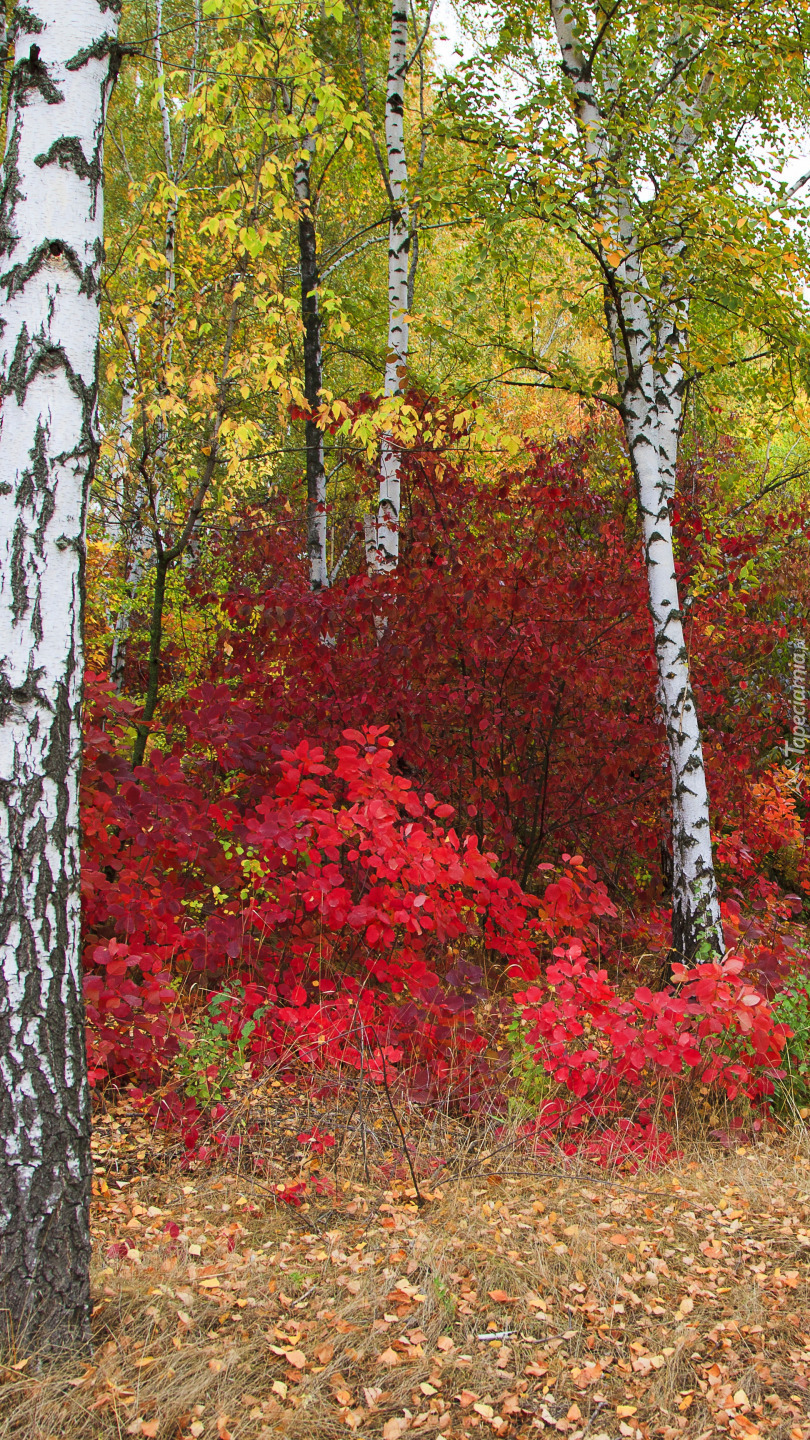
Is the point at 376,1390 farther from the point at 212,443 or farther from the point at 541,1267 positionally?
the point at 212,443

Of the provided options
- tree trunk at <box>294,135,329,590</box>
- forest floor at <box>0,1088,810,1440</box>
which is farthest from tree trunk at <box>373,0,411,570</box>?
forest floor at <box>0,1088,810,1440</box>

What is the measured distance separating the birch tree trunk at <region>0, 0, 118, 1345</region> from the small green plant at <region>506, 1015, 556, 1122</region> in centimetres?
186

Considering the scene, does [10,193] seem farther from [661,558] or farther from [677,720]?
[677,720]

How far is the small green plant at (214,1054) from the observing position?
3215 mm

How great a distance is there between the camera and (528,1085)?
3.66 meters

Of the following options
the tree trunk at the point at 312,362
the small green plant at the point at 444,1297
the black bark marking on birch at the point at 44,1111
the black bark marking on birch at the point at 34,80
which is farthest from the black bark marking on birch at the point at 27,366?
the tree trunk at the point at 312,362

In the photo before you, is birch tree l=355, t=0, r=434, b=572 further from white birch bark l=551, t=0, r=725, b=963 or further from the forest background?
white birch bark l=551, t=0, r=725, b=963

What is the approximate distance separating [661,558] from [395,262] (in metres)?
3.01

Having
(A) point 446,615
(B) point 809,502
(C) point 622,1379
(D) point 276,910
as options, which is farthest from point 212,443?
(B) point 809,502

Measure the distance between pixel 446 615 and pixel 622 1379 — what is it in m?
3.27

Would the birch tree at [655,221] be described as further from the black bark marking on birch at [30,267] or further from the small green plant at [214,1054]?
the black bark marking on birch at [30,267]

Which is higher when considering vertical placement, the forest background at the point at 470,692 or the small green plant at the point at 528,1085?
the forest background at the point at 470,692

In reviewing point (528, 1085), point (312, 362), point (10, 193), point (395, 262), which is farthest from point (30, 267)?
point (312, 362)

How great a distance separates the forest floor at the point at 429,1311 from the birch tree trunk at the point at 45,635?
24cm
